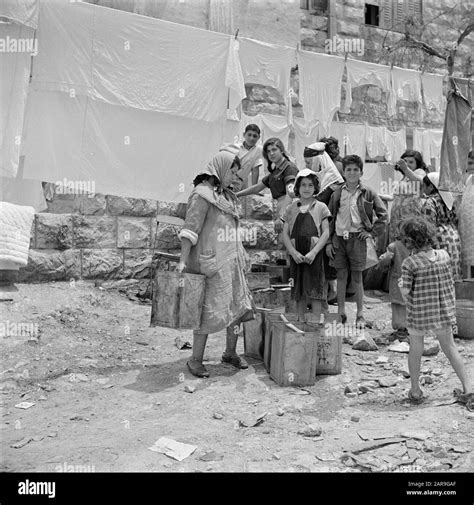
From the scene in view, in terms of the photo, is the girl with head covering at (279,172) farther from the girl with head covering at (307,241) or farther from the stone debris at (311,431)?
the stone debris at (311,431)

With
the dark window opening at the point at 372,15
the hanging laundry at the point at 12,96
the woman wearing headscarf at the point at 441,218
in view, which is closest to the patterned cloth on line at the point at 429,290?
the woman wearing headscarf at the point at 441,218

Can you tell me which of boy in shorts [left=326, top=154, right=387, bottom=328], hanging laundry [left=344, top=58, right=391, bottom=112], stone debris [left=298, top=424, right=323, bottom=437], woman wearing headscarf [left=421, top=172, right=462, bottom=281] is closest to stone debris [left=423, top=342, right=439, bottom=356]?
boy in shorts [left=326, top=154, right=387, bottom=328]

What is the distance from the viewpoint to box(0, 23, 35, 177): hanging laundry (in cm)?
569

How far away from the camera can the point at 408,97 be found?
8.85 metres

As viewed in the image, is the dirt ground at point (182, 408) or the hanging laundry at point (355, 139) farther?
the hanging laundry at point (355, 139)

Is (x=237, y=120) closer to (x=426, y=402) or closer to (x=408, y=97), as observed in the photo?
(x=408, y=97)

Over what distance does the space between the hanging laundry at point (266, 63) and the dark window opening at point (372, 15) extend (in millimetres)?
3585

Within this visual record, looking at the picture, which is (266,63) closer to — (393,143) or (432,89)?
(393,143)

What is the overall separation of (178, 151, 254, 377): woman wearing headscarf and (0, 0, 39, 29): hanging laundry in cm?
258

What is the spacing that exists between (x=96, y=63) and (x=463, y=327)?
4959mm

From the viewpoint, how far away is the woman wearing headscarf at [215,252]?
4766 millimetres

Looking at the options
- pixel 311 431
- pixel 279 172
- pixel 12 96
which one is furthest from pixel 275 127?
pixel 311 431

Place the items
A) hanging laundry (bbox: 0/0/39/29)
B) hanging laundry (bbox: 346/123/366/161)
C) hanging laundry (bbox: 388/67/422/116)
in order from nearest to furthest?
hanging laundry (bbox: 0/0/39/29), hanging laundry (bbox: 388/67/422/116), hanging laundry (bbox: 346/123/366/161)

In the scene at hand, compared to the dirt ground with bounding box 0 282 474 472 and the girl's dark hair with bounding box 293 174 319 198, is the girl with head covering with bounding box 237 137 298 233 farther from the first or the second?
the dirt ground with bounding box 0 282 474 472
